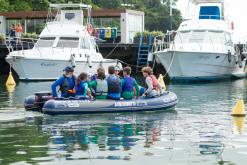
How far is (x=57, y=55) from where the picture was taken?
116ft

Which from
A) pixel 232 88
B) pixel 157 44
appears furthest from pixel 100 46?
pixel 232 88

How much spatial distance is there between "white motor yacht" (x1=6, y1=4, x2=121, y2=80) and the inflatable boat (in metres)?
15.0

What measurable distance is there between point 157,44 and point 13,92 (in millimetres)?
12479

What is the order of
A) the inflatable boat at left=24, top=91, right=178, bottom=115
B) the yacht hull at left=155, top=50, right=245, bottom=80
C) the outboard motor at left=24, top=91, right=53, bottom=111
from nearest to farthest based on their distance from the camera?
the inflatable boat at left=24, top=91, right=178, bottom=115 < the outboard motor at left=24, top=91, right=53, bottom=111 < the yacht hull at left=155, top=50, right=245, bottom=80

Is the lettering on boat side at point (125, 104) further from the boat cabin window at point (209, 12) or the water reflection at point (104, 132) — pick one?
the boat cabin window at point (209, 12)

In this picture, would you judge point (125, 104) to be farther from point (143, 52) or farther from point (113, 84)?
point (143, 52)

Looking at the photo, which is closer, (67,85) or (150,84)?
(67,85)

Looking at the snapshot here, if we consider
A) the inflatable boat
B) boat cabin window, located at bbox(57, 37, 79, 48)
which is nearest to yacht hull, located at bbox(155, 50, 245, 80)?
boat cabin window, located at bbox(57, 37, 79, 48)

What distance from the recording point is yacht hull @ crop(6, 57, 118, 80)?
116 feet

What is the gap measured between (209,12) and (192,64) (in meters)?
6.86

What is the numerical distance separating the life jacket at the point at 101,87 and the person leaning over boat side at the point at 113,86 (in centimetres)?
12

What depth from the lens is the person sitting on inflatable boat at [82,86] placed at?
18.7 meters

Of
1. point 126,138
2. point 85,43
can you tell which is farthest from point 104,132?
point 85,43

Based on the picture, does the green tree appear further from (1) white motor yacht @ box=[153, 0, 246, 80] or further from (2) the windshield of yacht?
(2) the windshield of yacht
